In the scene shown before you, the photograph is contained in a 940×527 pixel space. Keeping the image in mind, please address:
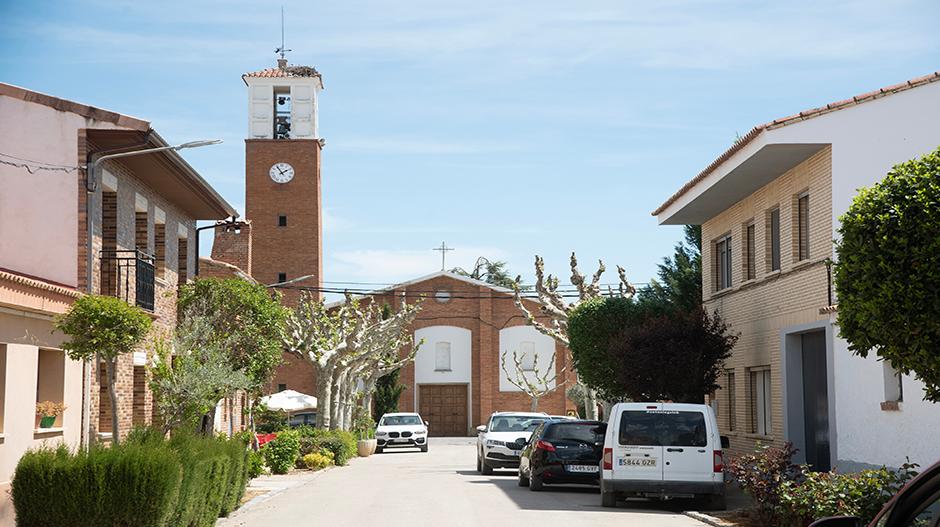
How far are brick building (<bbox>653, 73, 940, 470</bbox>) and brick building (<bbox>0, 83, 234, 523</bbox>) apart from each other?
36.1 ft

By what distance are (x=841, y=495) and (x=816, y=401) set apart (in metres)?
10.1

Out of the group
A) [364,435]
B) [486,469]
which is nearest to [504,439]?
[486,469]

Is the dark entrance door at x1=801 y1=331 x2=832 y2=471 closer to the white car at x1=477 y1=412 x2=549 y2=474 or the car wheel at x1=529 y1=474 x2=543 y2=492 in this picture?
the car wheel at x1=529 y1=474 x2=543 y2=492

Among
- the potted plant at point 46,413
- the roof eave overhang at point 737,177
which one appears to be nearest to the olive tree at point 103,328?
the potted plant at point 46,413

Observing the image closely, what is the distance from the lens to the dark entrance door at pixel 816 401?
23641 millimetres

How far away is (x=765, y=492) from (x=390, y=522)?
5320 millimetres

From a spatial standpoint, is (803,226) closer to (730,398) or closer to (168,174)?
(730,398)

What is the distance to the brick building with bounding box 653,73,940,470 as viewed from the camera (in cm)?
2003

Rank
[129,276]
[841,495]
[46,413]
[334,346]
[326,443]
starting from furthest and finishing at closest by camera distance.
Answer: [334,346] < [326,443] < [129,276] < [46,413] < [841,495]

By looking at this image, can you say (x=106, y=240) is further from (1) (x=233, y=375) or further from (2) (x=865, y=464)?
(2) (x=865, y=464)

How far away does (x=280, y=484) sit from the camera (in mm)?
29000

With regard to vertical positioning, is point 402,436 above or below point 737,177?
below

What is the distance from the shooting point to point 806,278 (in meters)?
23.2

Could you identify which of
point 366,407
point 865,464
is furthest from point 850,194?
point 366,407
